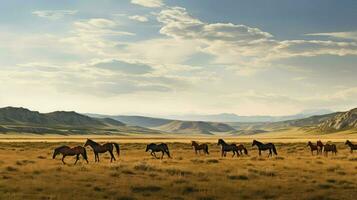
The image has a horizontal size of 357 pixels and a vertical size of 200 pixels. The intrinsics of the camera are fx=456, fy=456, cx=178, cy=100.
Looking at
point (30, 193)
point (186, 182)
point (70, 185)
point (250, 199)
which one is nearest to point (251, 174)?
point (186, 182)

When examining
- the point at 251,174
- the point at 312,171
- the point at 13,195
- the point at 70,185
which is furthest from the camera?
the point at 312,171

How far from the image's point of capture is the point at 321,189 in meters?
22.1

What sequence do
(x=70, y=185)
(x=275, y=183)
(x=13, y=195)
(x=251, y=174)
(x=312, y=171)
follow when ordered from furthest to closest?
1. (x=312, y=171)
2. (x=251, y=174)
3. (x=275, y=183)
4. (x=70, y=185)
5. (x=13, y=195)

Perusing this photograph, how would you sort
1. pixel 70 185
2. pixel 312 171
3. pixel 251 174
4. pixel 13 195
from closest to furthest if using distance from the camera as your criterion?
pixel 13 195 → pixel 70 185 → pixel 251 174 → pixel 312 171

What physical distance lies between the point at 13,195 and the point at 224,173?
13282 mm

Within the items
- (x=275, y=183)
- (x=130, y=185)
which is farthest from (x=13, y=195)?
(x=275, y=183)

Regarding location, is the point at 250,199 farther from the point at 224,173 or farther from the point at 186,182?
the point at 224,173

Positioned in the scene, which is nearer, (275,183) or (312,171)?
(275,183)

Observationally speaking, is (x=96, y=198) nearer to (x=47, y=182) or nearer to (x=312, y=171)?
(x=47, y=182)

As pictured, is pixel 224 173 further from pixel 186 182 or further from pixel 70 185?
pixel 70 185

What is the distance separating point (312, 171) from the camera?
98.8ft

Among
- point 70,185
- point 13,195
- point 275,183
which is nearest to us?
point 13,195

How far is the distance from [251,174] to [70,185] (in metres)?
10.7

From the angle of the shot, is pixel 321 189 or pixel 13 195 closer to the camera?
pixel 13 195
